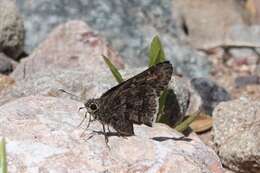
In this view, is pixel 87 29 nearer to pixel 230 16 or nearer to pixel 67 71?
pixel 67 71

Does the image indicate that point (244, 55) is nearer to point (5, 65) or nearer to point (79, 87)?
point (5, 65)

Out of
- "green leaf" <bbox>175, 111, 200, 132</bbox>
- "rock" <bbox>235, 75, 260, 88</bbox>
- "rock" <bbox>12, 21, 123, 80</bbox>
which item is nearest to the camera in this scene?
"green leaf" <bbox>175, 111, 200, 132</bbox>

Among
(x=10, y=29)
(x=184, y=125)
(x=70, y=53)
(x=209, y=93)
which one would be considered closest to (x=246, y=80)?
(x=209, y=93)

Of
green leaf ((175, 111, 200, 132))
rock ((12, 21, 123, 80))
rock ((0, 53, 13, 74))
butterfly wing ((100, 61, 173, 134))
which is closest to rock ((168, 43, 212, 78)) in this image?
rock ((12, 21, 123, 80))

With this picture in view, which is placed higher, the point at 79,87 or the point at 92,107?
the point at 92,107

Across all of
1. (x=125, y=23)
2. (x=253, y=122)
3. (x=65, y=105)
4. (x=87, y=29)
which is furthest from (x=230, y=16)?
Answer: (x=65, y=105)

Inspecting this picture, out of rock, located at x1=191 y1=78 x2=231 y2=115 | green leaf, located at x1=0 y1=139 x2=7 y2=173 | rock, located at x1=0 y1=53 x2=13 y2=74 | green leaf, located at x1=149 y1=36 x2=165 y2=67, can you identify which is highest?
green leaf, located at x1=0 y1=139 x2=7 y2=173

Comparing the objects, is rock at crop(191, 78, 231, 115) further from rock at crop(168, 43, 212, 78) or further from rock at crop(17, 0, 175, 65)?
rock at crop(17, 0, 175, 65)
